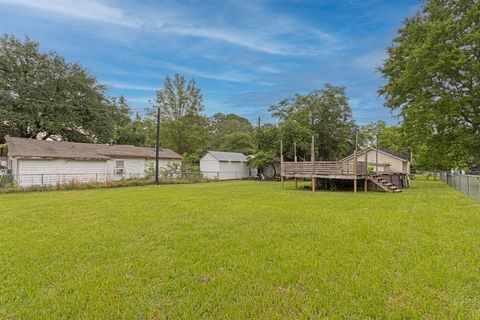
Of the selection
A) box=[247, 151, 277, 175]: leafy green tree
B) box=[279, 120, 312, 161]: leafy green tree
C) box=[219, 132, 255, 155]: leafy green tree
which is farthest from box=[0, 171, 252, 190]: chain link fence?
box=[219, 132, 255, 155]: leafy green tree

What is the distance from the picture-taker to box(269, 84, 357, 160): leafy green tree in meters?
28.2

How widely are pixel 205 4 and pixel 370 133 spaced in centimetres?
3919

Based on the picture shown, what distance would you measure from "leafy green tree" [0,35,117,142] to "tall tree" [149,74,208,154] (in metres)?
6.48

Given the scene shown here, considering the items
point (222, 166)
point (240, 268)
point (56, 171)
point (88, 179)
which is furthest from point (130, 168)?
point (240, 268)

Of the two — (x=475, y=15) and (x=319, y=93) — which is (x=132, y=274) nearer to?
(x=475, y=15)

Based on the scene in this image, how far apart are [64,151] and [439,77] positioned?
24.5 m

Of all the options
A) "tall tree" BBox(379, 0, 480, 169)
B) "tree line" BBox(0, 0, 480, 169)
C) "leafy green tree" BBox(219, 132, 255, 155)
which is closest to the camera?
"tall tree" BBox(379, 0, 480, 169)

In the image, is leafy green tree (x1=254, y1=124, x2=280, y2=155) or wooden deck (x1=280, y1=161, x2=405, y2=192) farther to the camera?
leafy green tree (x1=254, y1=124, x2=280, y2=155)

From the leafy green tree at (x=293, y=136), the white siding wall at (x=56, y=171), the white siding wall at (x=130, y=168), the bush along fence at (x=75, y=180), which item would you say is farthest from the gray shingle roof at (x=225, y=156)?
the white siding wall at (x=56, y=171)

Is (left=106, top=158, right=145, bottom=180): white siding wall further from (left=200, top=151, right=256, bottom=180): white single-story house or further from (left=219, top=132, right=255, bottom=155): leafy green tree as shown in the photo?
(left=219, top=132, right=255, bottom=155): leafy green tree

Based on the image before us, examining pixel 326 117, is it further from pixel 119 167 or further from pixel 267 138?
pixel 119 167

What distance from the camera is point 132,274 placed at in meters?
3.75

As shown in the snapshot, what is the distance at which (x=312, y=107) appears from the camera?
2853 cm

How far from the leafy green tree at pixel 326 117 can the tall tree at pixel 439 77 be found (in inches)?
392
